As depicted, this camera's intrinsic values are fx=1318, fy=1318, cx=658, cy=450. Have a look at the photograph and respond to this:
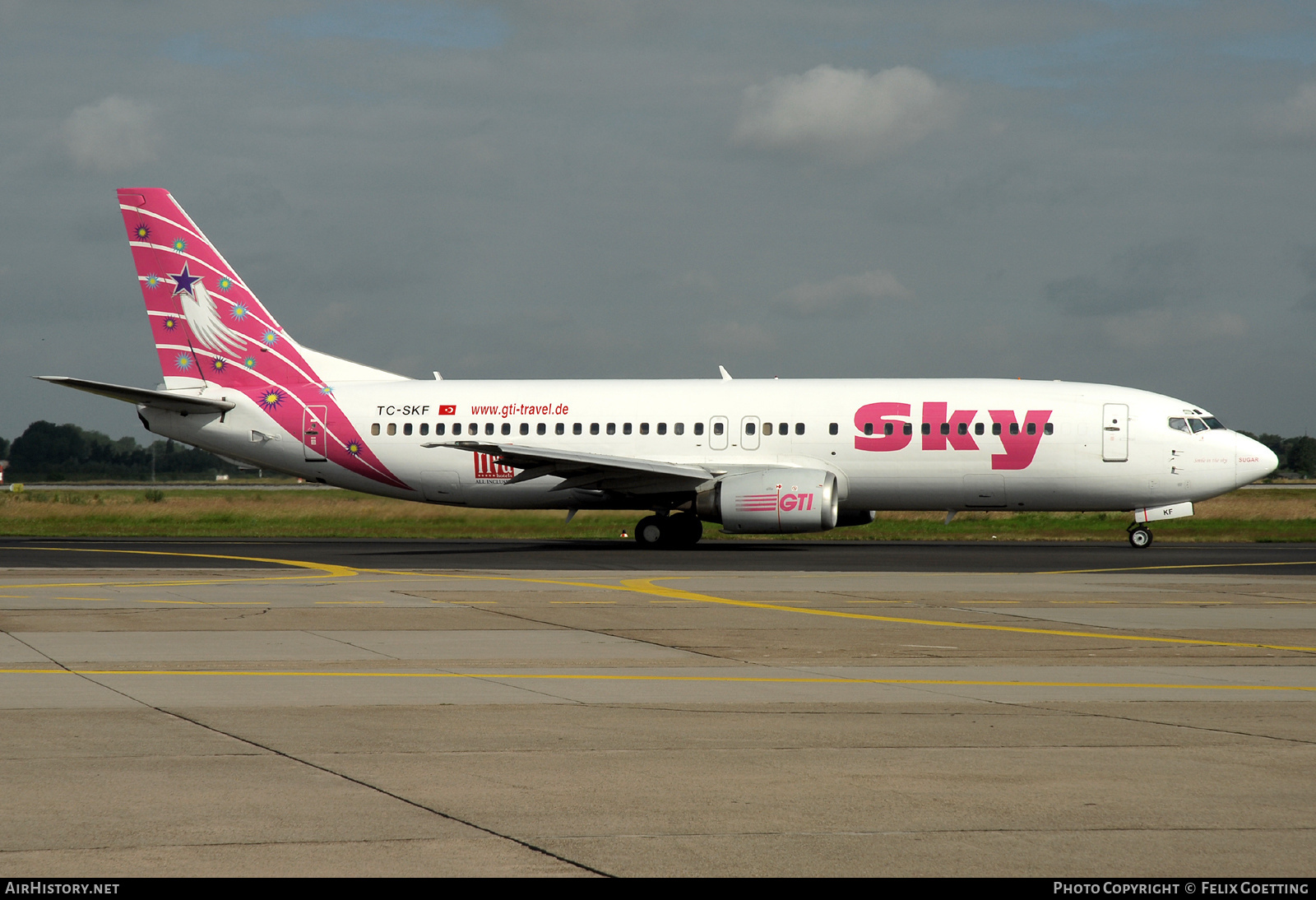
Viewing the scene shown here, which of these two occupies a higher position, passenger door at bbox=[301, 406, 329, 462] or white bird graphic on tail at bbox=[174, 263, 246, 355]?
white bird graphic on tail at bbox=[174, 263, 246, 355]

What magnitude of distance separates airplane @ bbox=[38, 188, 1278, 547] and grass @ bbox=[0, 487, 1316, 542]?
539 centimetres

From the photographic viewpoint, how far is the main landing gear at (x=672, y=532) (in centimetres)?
3178

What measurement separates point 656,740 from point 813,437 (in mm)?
22531

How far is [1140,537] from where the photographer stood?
3066 cm

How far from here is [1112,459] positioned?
30.0 metres

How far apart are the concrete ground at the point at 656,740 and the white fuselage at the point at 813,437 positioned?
13.0 meters

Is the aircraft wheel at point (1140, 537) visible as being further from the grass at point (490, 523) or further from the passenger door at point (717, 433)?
the passenger door at point (717, 433)

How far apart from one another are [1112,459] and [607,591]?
15.0 metres

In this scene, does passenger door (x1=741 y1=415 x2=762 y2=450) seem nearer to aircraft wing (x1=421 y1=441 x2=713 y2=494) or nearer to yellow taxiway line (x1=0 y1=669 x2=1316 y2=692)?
aircraft wing (x1=421 y1=441 x2=713 y2=494)

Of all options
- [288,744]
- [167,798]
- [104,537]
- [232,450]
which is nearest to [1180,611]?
[288,744]

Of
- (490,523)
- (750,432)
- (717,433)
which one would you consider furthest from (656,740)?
(490,523)

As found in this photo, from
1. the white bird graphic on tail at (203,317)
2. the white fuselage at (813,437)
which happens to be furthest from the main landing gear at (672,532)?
the white bird graphic on tail at (203,317)

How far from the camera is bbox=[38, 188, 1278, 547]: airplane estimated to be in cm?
3003

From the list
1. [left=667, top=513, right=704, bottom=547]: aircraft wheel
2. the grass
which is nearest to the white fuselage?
[left=667, top=513, right=704, bottom=547]: aircraft wheel
